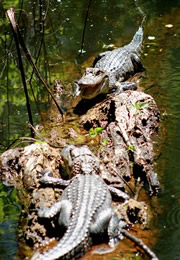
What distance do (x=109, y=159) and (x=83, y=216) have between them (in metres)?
1.48

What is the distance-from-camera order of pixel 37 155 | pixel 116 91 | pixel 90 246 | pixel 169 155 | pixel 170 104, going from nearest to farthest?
pixel 90 246, pixel 37 155, pixel 169 155, pixel 170 104, pixel 116 91

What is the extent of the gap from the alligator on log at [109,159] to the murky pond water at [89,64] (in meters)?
0.23

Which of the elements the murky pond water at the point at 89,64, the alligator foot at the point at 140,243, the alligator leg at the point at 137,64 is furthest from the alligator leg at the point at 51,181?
the alligator leg at the point at 137,64

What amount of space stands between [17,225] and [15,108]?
134 inches

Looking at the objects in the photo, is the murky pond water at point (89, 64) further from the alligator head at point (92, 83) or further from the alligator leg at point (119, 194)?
the alligator head at point (92, 83)

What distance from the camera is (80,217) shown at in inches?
186

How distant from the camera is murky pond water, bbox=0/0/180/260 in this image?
536 centimetres

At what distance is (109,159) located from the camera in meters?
6.08

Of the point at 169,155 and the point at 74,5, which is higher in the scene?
the point at 74,5

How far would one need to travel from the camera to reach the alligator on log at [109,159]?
16.8 feet

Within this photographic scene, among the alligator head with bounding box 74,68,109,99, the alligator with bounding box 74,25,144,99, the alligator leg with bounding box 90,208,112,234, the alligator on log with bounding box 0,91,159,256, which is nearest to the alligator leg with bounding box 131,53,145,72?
the alligator with bounding box 74,25,144,99

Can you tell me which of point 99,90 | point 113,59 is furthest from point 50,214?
point 113,59

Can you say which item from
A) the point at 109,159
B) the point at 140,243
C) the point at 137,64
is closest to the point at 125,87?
the point at 137,64

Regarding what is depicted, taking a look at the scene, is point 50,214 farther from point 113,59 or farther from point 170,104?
point 113,59
